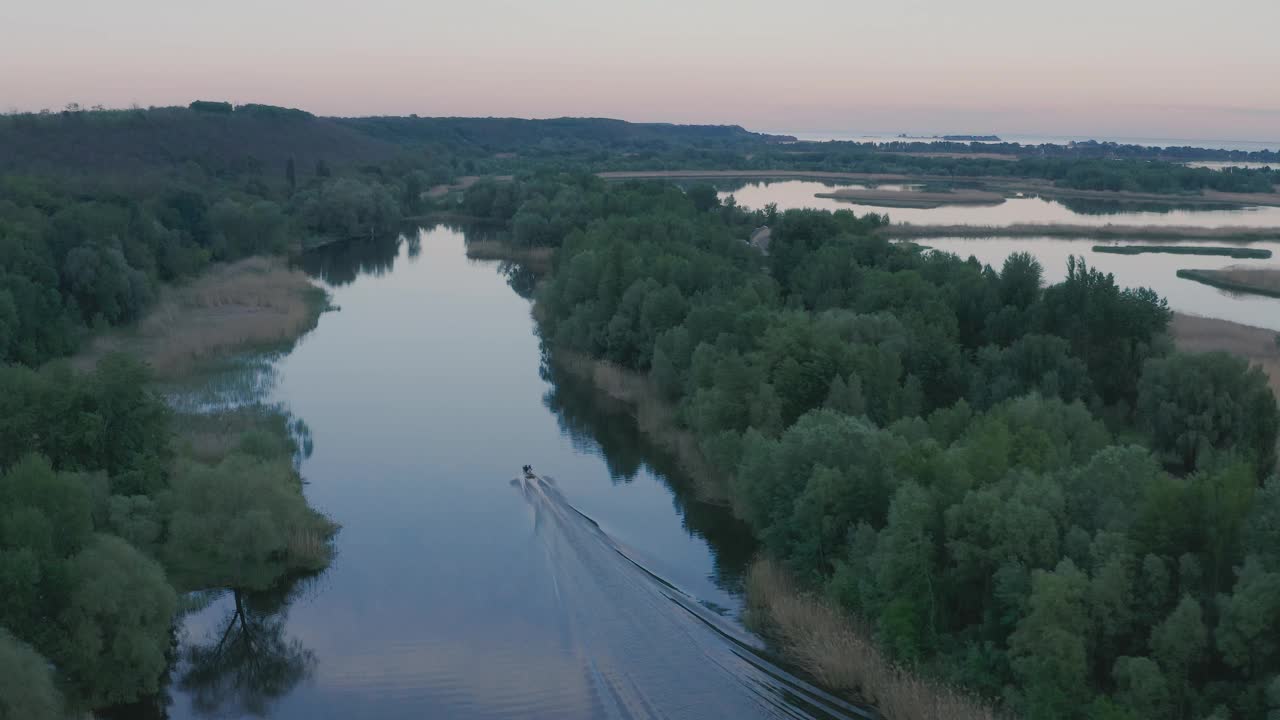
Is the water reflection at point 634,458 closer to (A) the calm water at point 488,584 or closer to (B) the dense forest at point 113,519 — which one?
(A) the calm water at point 488,584

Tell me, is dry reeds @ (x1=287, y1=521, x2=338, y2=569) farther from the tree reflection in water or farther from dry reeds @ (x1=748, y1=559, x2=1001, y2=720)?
dry reeds @ (x1=748, y1=559, x2=1001, y2=720)

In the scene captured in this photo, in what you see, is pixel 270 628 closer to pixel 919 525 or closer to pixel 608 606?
pixel 608 606

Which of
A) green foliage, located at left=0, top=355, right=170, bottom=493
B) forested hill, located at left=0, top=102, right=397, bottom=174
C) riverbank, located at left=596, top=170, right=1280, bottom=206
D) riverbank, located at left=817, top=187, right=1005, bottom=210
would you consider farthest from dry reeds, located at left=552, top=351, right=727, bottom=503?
riverbank, located at left=596, top=170, right=1280, bottom=206

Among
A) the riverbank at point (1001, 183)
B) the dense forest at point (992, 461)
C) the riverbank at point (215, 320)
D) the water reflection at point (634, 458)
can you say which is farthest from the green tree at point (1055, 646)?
the riverbank at point (1001, 183)

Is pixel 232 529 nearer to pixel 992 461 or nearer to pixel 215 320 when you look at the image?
pixel 992 461

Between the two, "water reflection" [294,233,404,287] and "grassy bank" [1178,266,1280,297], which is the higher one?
"grassy bank" [1178,266,1280,297]

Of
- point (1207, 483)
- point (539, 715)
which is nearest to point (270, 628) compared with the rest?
point (539, 715)

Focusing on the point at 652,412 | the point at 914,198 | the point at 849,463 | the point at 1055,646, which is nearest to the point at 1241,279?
the point at 652,412
